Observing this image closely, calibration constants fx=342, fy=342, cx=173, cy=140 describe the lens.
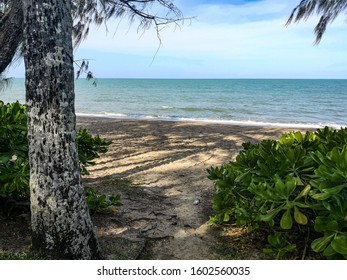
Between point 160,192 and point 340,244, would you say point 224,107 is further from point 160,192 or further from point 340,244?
point 340,244

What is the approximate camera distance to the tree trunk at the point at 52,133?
215 centimetres

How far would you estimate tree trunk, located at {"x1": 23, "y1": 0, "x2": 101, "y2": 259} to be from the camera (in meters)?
2.15

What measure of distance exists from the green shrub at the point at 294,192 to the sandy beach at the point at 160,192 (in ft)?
1.45

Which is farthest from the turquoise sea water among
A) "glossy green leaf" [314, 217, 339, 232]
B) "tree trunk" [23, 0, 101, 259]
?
"glossy green leaf" [314, 217, 339, 232]

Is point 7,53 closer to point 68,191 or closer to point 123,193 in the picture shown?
point 123,193

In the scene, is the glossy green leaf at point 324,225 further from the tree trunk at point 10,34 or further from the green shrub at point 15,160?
the tree trunk at point 10,34

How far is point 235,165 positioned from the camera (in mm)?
2949

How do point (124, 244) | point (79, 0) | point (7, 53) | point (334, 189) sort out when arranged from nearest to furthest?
point (334, 189) < point (124, 244) < point (7, 53) < point (79, 0)

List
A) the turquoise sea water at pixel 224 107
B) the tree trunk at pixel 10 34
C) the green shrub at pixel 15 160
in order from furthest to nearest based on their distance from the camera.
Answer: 1. the turquoise sea water at pixel 224 107
2. the tree trunk at pixel 10 34
3. the green shrub at pixel 15 160

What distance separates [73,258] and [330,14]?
23.5ft

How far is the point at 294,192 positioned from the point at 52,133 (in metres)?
1.71

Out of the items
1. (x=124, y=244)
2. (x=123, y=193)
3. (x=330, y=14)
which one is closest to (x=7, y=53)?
(x=123, y=193)

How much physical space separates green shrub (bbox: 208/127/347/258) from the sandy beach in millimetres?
441

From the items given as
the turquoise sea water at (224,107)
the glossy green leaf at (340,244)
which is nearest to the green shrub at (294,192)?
the glossy green leaf at (340,244)
